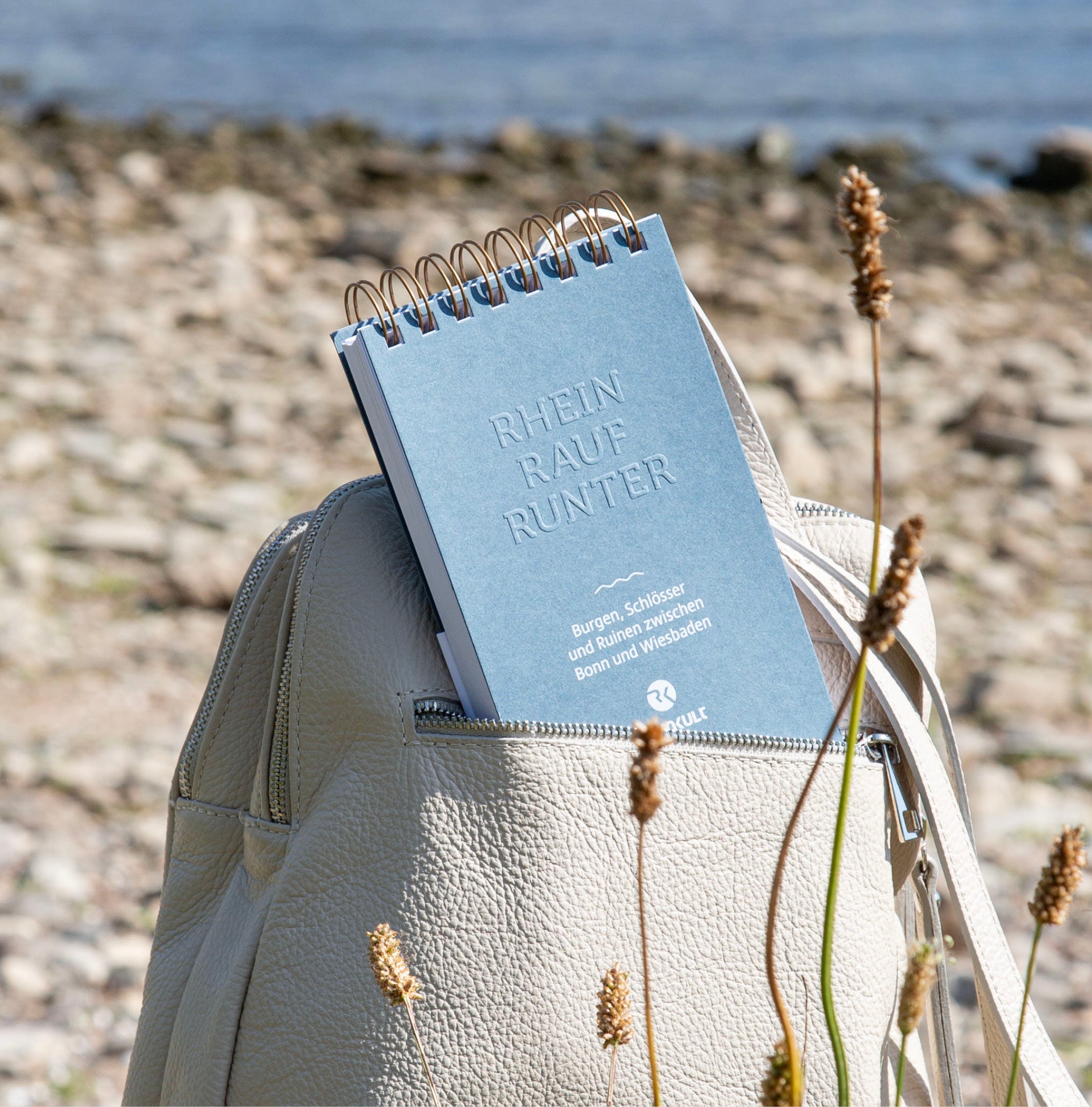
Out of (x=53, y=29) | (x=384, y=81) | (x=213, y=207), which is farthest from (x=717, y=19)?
(x=213, y=207)

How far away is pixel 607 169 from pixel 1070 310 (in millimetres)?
4632

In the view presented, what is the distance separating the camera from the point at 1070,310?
6.86 metres

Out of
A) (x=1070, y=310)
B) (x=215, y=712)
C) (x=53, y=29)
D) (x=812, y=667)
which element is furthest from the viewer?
(x=53, y=29)

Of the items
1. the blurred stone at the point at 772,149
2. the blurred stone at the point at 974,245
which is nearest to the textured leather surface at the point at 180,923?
the blurred stone at the point at 974,245

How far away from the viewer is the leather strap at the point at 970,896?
1126 mm

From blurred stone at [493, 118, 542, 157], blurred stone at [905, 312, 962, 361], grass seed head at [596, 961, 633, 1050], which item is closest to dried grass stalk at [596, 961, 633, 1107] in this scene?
grass seed head at [596, 961, 633, 1050]

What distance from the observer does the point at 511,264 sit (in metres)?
1.13

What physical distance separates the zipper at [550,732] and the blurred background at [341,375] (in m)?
0.51

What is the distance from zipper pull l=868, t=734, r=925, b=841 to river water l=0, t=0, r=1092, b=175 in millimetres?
10431

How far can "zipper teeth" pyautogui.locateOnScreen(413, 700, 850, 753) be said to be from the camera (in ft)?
3.56

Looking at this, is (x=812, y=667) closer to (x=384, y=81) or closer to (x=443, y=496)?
(x=443, y=496)

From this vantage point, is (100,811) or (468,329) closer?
(468,329)

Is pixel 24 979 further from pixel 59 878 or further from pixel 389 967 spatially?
pixel 389 967

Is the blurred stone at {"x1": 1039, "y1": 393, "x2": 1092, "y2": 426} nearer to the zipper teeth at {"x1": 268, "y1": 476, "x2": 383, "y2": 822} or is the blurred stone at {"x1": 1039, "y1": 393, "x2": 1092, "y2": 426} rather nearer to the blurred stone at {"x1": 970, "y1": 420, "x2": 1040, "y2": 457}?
the blurred stone at {"x1": 970, "y1": 420, "x2": 1040, "y2": 457}
